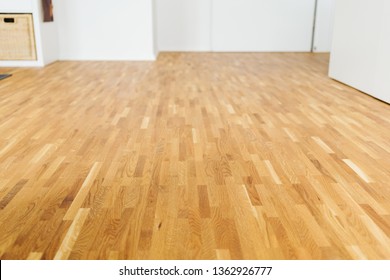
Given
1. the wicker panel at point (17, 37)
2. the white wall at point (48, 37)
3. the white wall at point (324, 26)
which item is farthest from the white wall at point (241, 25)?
the wicker panel at point (17, 37)

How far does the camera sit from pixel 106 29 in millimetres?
6789

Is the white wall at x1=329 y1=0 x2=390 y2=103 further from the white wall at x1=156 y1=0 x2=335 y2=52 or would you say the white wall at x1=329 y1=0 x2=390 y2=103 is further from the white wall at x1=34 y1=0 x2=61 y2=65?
the white wall at x1=34 y1=0 x2=61 y2=65

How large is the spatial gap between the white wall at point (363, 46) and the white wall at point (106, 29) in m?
3.12

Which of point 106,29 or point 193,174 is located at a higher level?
point 106,29

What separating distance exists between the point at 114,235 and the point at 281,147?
1354 millimetres

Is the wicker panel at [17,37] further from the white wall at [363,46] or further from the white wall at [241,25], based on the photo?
the white wall at [363,46]

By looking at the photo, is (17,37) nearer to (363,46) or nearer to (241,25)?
(241,25)

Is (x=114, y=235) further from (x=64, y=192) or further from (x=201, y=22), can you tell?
(x=201, y=22)

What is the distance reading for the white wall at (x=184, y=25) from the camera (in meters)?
7.95

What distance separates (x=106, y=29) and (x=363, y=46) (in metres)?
4.11

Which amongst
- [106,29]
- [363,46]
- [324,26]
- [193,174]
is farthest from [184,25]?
[193,174]

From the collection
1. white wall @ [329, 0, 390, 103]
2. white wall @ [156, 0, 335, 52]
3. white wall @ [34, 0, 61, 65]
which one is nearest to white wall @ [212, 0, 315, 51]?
white wall @ [156, 0, 335, 52]

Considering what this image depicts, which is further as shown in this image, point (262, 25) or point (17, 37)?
point (262, 25)
